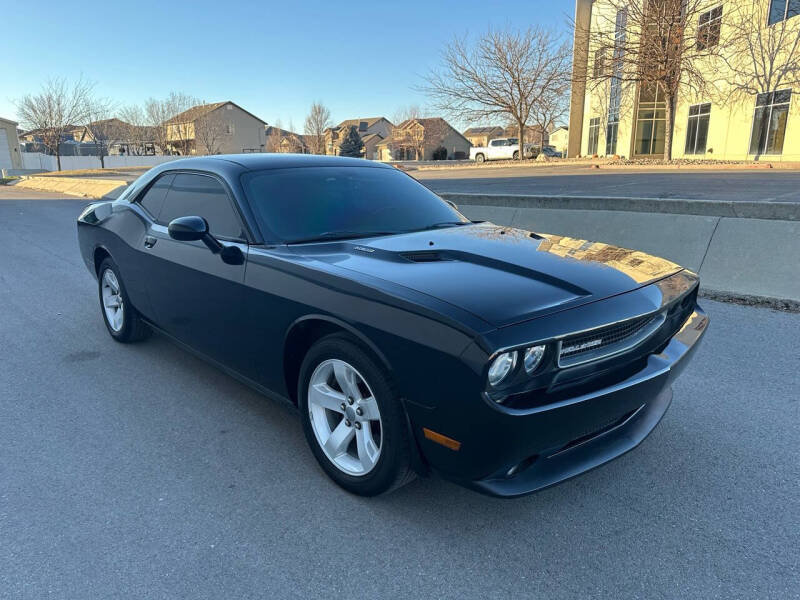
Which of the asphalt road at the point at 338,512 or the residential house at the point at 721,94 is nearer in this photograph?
the asphalt road at the point at 338,512

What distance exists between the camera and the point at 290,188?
3.37 meters

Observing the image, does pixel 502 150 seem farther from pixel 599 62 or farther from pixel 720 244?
pixel 720 244

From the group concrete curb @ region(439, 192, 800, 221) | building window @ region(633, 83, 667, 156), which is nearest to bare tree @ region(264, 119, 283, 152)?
building window @ region(633, 83, 667, 156)

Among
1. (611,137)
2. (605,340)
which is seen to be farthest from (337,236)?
(611,137)

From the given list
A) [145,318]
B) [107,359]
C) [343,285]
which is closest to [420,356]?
[343,285]

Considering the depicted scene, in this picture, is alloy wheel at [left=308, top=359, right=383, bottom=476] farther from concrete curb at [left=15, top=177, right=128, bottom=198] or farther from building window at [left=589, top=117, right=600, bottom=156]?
building window at [left=589, top=117, right=600, bottom=156]

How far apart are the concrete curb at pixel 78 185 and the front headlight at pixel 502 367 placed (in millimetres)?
21851

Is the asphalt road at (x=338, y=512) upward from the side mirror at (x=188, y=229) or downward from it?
downward

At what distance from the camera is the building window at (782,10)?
2181 centimetres

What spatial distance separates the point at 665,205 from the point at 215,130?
63945 millimetres

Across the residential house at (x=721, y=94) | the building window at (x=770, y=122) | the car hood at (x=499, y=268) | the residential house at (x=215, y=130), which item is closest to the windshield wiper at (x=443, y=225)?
the car hood at (x=499, y=268)

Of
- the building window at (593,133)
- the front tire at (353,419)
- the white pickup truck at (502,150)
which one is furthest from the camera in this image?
the white pickup truck at (502,150)

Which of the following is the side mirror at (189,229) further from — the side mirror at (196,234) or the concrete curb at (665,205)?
the concrete curb at (665,205)

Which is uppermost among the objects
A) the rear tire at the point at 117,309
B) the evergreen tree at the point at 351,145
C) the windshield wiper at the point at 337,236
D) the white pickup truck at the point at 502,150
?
the evergreen tree at the point at 351,145
